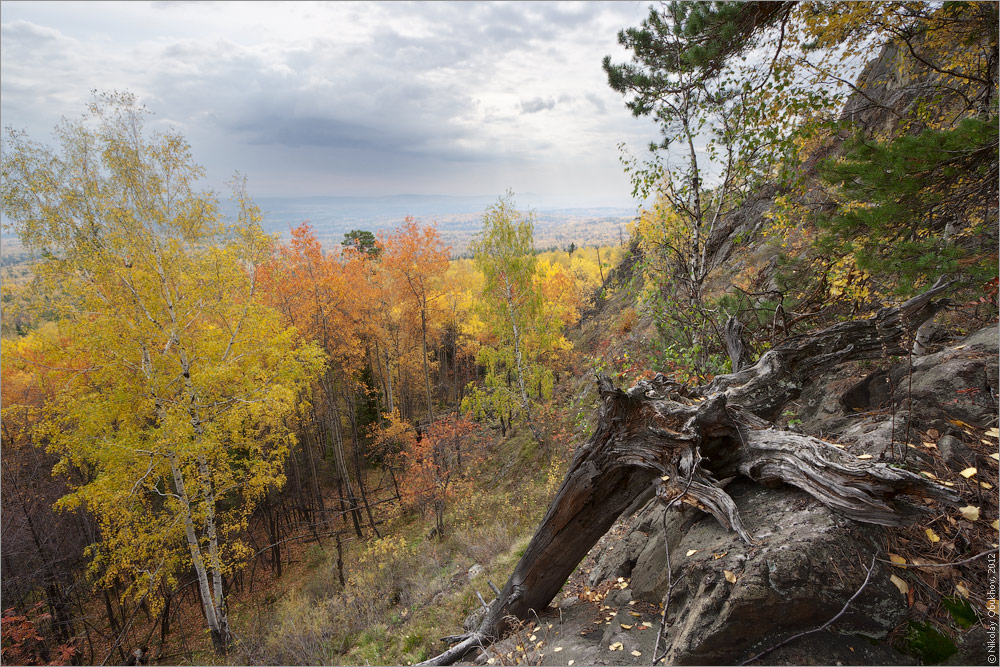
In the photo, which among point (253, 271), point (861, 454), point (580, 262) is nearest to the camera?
point (861, 454)

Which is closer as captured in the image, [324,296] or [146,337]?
[146,337]

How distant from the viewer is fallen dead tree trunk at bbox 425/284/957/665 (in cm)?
369

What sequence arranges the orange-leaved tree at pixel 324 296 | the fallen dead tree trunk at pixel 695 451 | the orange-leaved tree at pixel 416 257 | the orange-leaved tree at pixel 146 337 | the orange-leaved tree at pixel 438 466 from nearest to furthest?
the fallen dead tree trunk at pixel 695 451
the orange-leaved tree at pixel 146 337
the orange-leaved tree at pixel 438 466
the orange-leaved tree at pixel 324 296
the orange-leaved tree at pixel 416 257

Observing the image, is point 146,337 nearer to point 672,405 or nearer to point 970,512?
point 672,405

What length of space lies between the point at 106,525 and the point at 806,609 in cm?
1351

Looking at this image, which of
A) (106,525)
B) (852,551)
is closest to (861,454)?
(852,551)

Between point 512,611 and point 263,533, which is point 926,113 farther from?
point 263,533

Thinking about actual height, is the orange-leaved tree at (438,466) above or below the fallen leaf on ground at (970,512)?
below

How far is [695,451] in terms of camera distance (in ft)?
12.8

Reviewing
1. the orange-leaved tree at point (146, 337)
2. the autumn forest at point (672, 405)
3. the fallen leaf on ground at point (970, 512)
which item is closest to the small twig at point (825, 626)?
the autumn forest at point (672, 405)

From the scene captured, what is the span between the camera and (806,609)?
287 centimetres

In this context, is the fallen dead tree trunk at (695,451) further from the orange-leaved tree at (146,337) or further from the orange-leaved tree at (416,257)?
the orange-leaved tree at (416,257)

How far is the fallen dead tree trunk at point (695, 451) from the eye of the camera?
3.69 meters

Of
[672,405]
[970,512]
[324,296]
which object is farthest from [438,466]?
[970,512]
